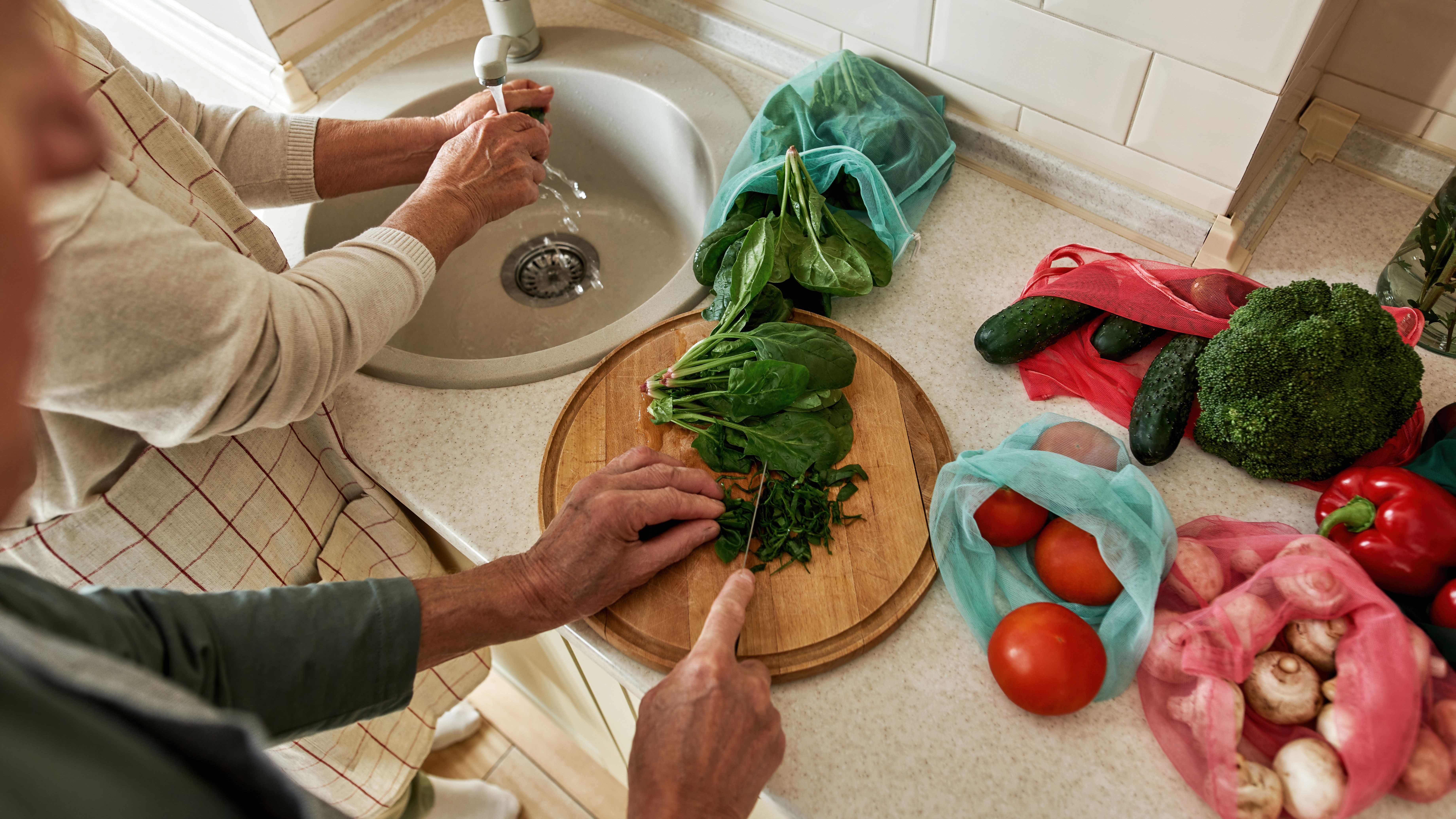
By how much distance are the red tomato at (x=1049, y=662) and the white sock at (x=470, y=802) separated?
125cm

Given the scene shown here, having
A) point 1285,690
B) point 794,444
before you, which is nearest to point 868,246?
point 794,444

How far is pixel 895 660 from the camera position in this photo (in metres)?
0.81

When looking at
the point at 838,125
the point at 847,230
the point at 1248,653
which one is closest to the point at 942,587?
the point at 1248,653

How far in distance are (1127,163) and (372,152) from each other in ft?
3.20

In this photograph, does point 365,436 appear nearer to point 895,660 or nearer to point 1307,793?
point 895,660

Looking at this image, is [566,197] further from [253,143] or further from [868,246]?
[868,246]

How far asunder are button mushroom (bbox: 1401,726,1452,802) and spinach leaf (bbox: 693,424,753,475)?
0.60 metres

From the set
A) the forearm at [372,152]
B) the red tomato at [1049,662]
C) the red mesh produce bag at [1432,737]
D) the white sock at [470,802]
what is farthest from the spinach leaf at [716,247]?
the white sock at [470,802]

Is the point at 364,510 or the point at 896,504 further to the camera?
the point at 364,510

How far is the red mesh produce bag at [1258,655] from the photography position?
25.8 inches

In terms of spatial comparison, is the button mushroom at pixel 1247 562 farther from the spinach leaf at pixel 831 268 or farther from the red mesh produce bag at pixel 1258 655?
the spinach leaf at pixel 831 268

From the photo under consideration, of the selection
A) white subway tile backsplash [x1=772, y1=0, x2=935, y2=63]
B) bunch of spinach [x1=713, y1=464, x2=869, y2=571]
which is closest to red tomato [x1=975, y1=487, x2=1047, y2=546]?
bunch of spinach [x1=713, y1=464, x2=869, y2=571]

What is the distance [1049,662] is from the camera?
2.38 ft

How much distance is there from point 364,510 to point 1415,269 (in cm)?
122
